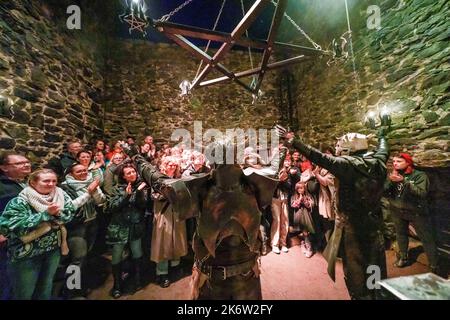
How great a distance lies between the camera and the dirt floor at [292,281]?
2602mm

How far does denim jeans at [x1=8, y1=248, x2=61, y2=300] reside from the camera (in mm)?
1987

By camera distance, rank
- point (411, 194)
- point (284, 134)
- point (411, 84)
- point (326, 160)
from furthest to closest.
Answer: point (411, 84) < point (411, 194) < point (326, 160) < point (284, 134)

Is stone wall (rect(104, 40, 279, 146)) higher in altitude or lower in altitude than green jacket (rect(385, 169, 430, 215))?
higher

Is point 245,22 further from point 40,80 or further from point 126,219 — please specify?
point 40,80

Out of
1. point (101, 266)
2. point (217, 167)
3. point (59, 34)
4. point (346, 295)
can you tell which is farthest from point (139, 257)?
point (59, 34)

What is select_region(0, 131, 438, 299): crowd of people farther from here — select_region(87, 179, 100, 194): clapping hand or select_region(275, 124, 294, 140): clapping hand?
select_region(275, 124, 294, 140): clapping hand

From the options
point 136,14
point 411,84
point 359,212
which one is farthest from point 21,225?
point 411,84

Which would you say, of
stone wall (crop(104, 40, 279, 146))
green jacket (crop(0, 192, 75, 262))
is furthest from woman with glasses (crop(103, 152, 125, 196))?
stone wall (crop(104, 40, 279, 146))

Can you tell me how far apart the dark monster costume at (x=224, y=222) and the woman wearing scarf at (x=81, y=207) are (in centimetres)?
147

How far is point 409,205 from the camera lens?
3.17m

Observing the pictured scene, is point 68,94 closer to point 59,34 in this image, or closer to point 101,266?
point 59,34

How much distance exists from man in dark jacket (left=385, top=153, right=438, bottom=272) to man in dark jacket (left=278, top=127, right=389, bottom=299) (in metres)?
1.53

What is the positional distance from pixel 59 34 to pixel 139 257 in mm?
5068

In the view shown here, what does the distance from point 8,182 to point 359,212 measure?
4066mm
